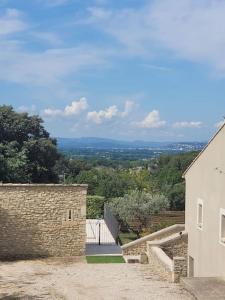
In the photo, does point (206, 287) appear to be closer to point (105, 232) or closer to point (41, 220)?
point (41, 220)

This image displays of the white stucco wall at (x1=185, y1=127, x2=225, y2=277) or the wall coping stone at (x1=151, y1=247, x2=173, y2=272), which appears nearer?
the white stucco wall at (x1=185, y1=127, x2=225, y2=277)

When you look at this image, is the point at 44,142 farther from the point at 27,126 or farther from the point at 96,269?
the point at 96,269

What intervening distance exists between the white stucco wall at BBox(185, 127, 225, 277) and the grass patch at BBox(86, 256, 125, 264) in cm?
350

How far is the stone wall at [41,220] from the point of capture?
23.1 metres

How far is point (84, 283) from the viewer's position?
16.1 meters

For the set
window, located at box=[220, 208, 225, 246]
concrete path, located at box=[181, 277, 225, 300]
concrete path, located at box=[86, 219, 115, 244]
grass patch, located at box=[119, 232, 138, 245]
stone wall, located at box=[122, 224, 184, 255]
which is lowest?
grass patch, located at box=[119, 232, 138, 245]

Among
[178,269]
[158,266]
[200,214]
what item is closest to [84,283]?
[178,269]

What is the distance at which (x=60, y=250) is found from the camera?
2347 cm

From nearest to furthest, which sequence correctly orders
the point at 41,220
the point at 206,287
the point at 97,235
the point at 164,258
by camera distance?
the point at 206,287 < the point at 164,258 < the point at 41,220 < the point at 97,235

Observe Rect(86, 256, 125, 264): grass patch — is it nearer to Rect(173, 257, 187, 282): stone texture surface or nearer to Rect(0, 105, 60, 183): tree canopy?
Rect(173, 257, 187, 282): stone texture surface

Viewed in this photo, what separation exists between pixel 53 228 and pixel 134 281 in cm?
780

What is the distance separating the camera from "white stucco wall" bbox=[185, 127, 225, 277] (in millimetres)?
16531

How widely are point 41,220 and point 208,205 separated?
834cm

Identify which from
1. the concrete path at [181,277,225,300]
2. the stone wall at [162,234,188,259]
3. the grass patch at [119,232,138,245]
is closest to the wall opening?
the stone wall at [162,234,188,259]
